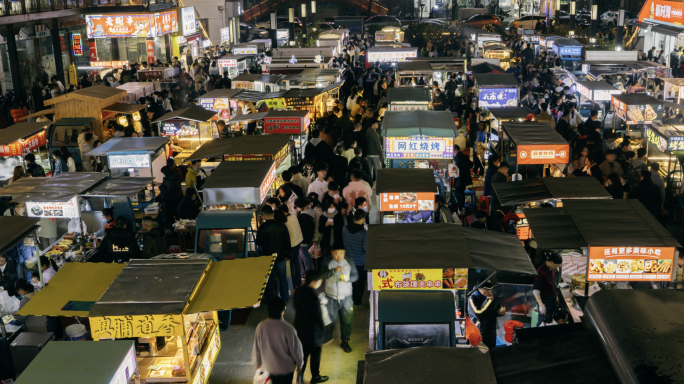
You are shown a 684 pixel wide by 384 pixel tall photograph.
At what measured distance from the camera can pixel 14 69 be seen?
24391 mm

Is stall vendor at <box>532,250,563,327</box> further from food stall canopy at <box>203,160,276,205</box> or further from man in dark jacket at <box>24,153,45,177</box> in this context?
man in dark jacket at <box>24,153,45,177</box>

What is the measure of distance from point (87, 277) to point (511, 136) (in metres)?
9.06

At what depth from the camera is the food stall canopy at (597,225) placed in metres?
7.41

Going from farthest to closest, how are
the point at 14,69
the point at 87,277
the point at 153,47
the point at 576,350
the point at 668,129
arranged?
the point at 153,47 < the point at 14,69 < the point at 668,129 < the point at 87,277 < the point at 576,350

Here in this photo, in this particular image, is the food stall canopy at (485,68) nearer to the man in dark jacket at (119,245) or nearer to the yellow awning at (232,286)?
the man in dark jacket at (119,245)

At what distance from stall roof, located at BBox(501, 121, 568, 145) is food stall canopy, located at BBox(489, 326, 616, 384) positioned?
28.3ft

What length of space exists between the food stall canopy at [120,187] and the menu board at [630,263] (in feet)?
25.4

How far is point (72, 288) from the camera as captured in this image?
23.1 ft

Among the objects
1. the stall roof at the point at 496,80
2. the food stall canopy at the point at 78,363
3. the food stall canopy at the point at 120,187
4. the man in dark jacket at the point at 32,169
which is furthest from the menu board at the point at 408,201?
the stall roof at the point at 496,80

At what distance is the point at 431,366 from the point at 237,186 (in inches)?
265

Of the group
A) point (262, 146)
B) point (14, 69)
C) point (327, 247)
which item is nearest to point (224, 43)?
point (14, 69)

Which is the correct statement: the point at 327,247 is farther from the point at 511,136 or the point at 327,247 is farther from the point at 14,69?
the point at 14,69

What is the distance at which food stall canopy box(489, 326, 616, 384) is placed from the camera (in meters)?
3.85

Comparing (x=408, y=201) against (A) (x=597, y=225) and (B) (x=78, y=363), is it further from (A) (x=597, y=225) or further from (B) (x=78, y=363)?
(B) (x=78, y=363)
